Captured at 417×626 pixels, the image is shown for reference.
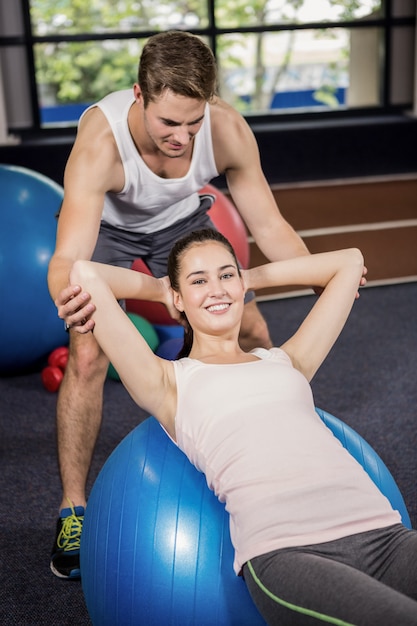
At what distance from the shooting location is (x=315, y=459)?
1519 mm

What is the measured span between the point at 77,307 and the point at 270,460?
516 millimetres

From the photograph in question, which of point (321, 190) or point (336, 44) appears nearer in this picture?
point (321, 190)

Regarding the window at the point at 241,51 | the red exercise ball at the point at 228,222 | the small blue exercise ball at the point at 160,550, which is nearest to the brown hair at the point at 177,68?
the small blue exercise ball at the point at 160,550

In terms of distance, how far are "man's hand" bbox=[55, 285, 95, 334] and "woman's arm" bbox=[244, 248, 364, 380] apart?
45 centimetres

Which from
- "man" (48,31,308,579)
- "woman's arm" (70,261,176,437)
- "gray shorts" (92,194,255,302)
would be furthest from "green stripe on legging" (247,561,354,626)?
"gray shorts" (92,194,255,302)

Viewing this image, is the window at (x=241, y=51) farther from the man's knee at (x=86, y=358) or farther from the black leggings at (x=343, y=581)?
the black leggings at (x=343, y=581)

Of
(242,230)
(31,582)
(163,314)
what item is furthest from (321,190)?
(31,582)

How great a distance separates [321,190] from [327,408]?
2.02 meters

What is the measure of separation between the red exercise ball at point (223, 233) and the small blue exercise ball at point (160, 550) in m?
1.86

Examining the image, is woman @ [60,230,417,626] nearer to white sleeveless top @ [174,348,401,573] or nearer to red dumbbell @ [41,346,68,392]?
white sleeveless top @ [174,348,401,573]

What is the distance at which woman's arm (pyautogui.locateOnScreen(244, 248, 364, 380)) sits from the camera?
1.83m

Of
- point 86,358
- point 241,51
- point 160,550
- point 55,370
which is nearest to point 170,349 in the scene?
point 55,370

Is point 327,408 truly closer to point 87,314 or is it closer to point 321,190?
point 87,314

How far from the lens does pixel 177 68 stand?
1.91 meters
